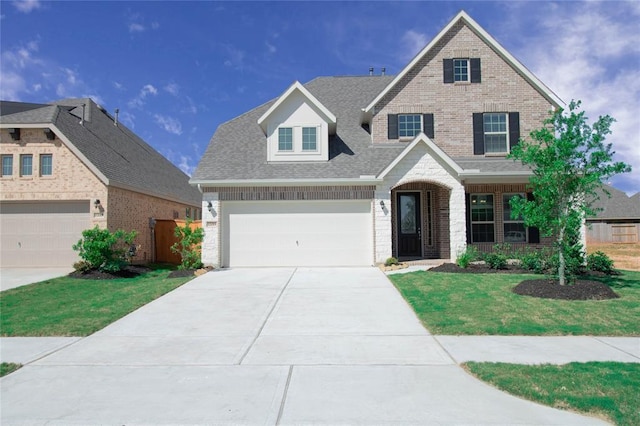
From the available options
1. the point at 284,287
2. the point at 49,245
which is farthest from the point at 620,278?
the point at 49,245

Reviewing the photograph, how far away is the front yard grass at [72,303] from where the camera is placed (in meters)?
7.56

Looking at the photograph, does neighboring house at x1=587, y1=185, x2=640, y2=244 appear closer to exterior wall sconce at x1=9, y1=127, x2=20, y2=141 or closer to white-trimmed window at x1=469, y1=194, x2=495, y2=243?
white-trimmed window at x1=469, y1=194, x2=495, y2=243

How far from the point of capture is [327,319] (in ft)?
26.1

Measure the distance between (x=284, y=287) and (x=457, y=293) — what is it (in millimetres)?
4474

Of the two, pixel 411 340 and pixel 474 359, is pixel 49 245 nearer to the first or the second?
pixel 411 340

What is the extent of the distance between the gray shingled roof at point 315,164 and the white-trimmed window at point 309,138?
735 mm

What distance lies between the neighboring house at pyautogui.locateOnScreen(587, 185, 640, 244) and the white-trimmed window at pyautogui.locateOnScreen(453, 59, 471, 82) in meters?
22.0

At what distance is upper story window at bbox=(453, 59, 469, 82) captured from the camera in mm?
16406

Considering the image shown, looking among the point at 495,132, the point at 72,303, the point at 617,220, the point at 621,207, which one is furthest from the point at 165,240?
the point at 621,207

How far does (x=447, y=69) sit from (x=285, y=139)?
720 cm

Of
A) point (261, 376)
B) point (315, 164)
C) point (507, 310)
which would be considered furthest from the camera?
point (315, 164)

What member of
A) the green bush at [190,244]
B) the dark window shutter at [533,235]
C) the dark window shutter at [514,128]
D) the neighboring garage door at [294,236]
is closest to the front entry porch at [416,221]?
the neighboring garage door at [294,236]

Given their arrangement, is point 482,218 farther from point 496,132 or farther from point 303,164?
point 303,164

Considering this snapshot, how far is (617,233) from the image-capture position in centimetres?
3322
